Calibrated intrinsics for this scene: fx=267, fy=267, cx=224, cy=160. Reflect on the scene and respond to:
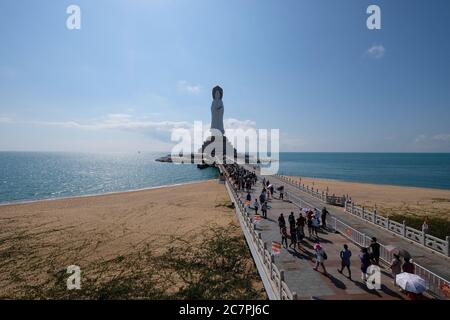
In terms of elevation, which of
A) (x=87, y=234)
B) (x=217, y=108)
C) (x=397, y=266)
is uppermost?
(x=217, y=108)

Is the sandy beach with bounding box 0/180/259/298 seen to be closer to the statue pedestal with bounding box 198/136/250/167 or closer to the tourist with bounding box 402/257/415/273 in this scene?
the tourist with bounding box 402/257/415/273

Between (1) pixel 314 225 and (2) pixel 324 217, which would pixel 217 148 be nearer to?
(2) pixel 324 217

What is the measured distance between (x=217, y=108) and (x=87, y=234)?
67.5m

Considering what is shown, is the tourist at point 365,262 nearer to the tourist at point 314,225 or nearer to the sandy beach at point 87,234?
the tourist at point 314,225

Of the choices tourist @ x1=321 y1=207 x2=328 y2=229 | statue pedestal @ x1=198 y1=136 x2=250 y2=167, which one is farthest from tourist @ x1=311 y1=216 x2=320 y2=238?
statue pedestal @ x1=198 y1=136 x2=250 y2=167

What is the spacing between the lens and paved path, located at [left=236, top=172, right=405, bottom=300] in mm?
9383

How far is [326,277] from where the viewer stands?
34.9 ft

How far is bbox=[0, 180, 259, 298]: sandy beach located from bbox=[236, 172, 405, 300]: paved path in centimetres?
377

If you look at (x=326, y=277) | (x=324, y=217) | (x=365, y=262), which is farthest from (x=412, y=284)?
(x=324, y=217)

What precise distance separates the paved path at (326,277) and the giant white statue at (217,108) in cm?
7275

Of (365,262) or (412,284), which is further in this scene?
(365,262)
